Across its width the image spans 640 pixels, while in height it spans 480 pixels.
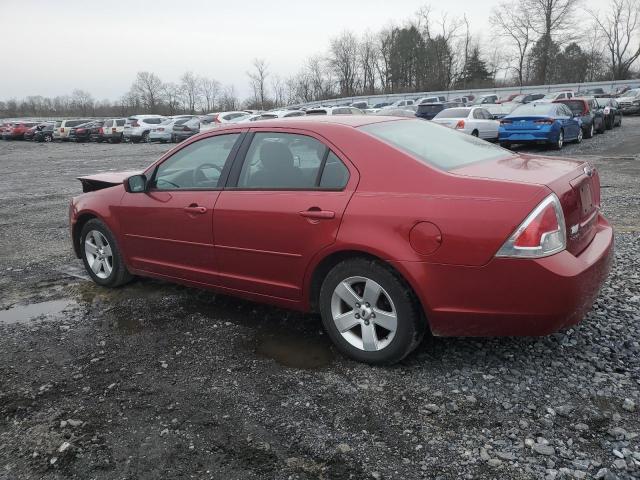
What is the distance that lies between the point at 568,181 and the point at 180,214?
112 inches

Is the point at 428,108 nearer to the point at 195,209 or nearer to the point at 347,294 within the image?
the point at 195,209

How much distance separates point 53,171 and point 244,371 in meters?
18.3

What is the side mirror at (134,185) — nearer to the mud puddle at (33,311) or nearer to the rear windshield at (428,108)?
the mud puddle at (33,311)

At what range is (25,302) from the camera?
16.8 ft

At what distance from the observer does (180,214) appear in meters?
4.34

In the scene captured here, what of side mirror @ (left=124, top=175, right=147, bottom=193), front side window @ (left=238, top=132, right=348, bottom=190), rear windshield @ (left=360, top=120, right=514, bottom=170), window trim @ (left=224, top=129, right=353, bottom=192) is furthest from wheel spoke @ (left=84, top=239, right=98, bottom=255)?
rear windshield @ (left=360, top=120, right=514, bottom=170)

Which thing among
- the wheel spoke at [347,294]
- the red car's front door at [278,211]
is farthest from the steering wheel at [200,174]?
the wheel spoke at [347,294]

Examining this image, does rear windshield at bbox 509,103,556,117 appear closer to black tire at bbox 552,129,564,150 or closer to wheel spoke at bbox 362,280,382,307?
black tire at bbox 552,129,564,150

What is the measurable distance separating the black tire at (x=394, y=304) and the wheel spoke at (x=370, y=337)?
0.03 meters

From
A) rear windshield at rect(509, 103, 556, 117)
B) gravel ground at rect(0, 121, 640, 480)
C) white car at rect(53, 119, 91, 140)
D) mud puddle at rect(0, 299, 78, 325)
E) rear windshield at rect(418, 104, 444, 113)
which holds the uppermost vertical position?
white car at rect(53, 119, 91, 140)

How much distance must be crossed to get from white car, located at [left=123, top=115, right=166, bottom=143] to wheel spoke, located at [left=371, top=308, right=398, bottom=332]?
33827 mm

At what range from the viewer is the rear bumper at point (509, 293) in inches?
113

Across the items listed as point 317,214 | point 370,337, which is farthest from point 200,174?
point 370,337

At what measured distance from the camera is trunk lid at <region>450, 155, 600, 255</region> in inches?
120
